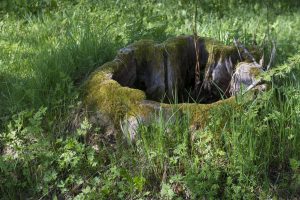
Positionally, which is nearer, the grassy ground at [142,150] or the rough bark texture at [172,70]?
the grassy ground at [142,150]

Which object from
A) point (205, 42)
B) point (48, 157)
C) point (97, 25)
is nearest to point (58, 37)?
point (97, 25)

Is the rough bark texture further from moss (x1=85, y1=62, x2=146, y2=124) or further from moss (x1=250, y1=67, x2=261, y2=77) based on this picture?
moss (x1=250, y1=67, x2=261, y2=77)

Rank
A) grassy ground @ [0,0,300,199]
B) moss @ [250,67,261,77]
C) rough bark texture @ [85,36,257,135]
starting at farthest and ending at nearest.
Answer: rough bark texture @ [85,36,257,135]
moss @ [250,67,261,77]
grassy ground @ [0,0,300,199]

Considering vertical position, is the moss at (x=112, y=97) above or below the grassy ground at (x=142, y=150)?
above

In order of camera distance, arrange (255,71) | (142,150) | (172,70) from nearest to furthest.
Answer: (142,150), (255,71), (172,70)

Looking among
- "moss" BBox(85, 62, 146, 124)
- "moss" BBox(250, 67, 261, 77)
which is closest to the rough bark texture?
"moss" BBox(85, 62, 146, 124)

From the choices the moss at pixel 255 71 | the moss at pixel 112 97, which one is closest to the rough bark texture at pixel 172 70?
the moss at pixel 112 97

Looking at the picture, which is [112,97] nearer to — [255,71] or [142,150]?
[142,150]

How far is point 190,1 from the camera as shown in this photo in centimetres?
709

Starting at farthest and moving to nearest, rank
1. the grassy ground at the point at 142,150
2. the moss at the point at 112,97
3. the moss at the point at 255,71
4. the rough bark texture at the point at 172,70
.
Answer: the rough bark texture at the point at 172,70
the moss at the point at 255,71
the moss at the point at 112,97
the grassy ground at the point at 142,150

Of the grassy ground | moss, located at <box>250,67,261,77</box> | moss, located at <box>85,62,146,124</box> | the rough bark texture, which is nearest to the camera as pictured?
the grassy ground

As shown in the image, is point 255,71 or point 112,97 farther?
A: point 255,71

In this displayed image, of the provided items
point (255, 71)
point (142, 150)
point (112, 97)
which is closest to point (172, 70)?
point (255, 71)

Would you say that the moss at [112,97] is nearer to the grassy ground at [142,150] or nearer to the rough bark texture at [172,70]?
the rough bark texture at [172,70]
